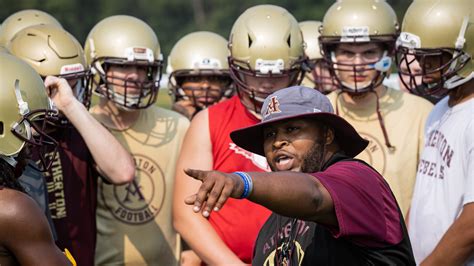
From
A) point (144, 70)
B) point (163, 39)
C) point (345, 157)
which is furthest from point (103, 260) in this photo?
point (163, 39)

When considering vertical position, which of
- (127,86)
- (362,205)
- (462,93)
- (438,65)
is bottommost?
(127,86)

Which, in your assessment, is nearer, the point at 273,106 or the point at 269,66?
the point at 273,106

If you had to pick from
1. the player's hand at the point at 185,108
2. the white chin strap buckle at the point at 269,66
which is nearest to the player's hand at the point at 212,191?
the white chin strap buckle at the point at 269,66

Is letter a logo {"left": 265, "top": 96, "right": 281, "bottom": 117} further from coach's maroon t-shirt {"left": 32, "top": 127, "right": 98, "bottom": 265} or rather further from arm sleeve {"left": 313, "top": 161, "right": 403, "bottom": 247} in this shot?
coach's maroon t-shirt {"left": 32, "top": 127, "right": 98, "bottom": 265}

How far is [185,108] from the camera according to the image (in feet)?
25.0

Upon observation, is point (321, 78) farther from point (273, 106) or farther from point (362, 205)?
point (362, 205)

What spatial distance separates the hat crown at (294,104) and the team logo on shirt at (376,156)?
1882mm

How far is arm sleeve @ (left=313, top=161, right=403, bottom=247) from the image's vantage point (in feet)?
12.2

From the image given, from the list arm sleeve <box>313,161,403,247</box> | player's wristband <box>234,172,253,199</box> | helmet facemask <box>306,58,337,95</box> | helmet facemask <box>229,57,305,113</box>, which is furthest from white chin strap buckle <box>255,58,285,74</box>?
player's wristband <box>234,172,253,199</box>

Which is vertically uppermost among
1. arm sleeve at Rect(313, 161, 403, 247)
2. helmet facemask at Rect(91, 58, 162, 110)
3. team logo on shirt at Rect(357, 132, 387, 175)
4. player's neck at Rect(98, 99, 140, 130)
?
arm sleeve at Rect(313, 161, 403, 247)

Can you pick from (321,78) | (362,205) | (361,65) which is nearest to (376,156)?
(361,65)

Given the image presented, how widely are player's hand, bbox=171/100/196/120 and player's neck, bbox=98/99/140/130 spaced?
1045 mm

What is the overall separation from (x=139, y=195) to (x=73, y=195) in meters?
0.62

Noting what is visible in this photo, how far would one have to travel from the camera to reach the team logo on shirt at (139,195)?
631 centimetres
